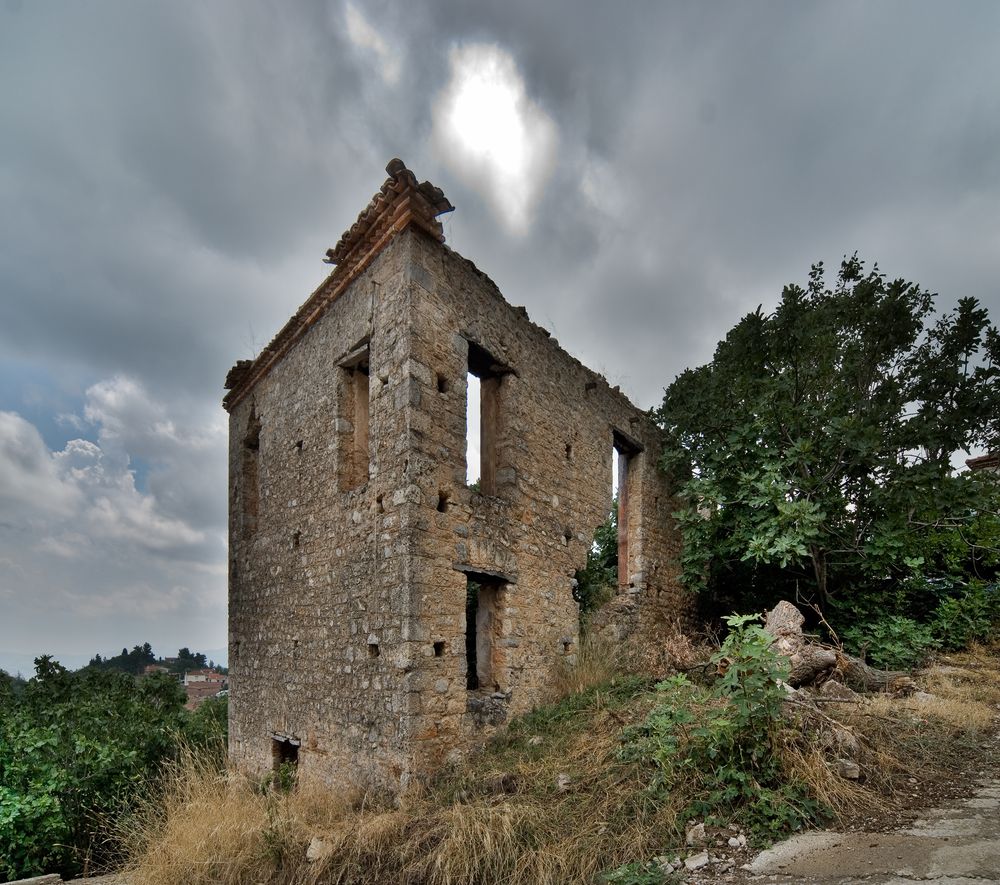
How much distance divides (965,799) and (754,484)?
4.83 m

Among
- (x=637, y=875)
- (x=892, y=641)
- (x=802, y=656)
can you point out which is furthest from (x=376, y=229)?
(x=892, y=641)

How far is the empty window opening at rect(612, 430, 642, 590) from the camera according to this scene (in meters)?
9.42

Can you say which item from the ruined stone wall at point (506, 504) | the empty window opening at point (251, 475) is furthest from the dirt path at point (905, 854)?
the empty window opening at point (251, 475)

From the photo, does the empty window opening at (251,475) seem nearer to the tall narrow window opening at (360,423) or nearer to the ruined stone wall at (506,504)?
the tall narrow window opening at (360,423)

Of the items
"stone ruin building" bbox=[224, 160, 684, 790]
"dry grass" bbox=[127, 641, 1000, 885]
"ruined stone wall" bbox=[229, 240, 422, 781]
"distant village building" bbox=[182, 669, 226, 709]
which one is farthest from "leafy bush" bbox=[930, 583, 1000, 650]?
"distant village building" bbox=[182, 669, 226, 709]

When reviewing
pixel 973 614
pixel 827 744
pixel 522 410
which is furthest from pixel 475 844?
pixel 973 614

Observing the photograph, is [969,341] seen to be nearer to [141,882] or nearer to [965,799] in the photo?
[965,799]

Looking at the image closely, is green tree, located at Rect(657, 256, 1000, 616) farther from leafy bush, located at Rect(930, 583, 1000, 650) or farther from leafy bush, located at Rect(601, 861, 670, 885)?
leafy bush, located at Rect(601, 861, 670, 885)

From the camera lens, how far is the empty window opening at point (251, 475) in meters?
9.61

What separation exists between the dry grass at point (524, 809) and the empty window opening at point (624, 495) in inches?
123

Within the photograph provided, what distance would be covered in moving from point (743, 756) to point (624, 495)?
18.9 feet

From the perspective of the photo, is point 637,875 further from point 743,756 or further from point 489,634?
point 489,634

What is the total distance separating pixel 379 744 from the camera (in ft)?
19.0

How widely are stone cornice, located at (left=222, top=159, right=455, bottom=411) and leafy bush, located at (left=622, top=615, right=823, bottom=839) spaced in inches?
195
